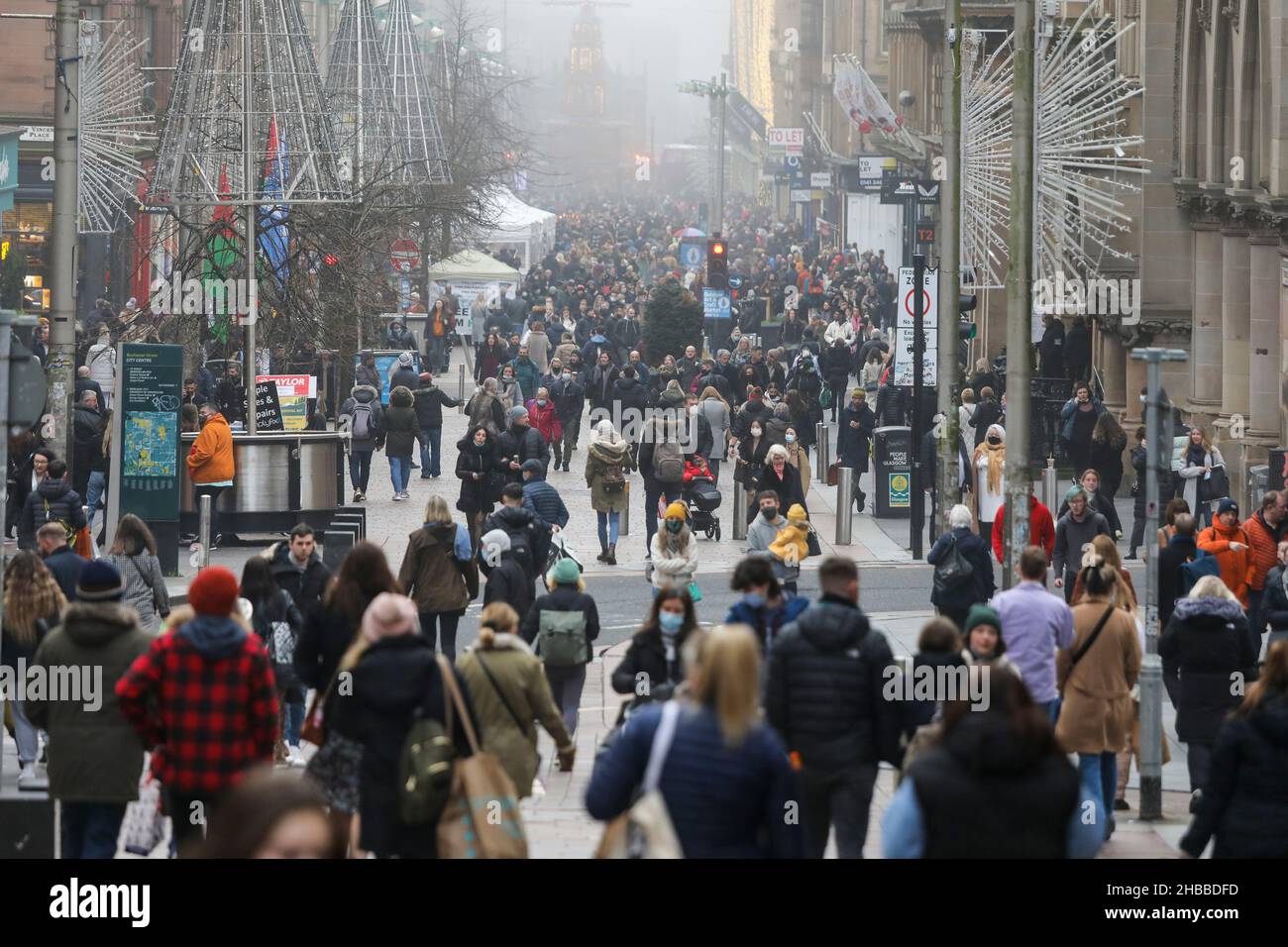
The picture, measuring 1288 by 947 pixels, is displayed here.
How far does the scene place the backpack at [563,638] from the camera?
43.5ft

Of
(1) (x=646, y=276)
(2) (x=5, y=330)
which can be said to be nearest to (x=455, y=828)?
(2) (x=5, y=330)

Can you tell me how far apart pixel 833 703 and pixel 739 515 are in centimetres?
1608

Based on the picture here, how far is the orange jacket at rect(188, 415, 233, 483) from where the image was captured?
22.0m

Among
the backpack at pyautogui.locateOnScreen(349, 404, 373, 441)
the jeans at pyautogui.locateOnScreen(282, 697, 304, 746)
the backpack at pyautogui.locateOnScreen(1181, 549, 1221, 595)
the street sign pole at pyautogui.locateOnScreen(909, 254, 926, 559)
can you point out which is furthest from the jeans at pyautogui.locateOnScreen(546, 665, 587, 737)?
the backpack at pyautogui.locateOnScreen(349, 404, 373, 441)

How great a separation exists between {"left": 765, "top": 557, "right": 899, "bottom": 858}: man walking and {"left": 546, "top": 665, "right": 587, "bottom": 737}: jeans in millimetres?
4319

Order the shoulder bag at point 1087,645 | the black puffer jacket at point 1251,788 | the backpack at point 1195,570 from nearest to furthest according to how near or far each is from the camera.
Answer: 1. the black puffer jacket at point 1251,788
2. the shoulder bag at point 1087,645
3. the backpack at point 1195,570

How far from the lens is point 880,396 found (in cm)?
2973

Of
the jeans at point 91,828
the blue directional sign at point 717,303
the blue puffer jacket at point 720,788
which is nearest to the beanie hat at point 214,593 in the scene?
the jeans at point 91,828

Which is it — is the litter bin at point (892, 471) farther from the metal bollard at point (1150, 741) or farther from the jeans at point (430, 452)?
the metal bollard at point (1150, 741)

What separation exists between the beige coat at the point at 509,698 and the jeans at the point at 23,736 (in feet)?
10.8

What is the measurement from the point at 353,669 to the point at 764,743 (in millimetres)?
2422

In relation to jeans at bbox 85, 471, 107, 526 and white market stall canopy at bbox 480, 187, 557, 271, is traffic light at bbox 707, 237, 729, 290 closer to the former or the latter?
white market stall canopy at bbox 480, 187, 557, 271

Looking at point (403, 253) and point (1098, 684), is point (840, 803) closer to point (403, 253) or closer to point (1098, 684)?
point (1098, 684)
